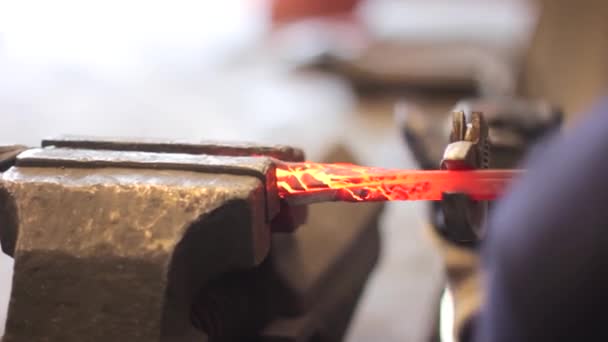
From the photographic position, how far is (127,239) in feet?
1.09

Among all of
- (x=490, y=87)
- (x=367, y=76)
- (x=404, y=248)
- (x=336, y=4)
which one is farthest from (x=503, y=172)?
(x=336, y=4)

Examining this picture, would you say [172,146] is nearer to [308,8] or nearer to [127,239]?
[127,239]

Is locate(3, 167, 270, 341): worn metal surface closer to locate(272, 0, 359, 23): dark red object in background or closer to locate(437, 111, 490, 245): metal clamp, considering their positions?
locate(437, 111, 490, 245): metal clamp

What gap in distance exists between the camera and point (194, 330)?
35 cm

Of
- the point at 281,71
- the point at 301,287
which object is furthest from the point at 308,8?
the point at 301,287

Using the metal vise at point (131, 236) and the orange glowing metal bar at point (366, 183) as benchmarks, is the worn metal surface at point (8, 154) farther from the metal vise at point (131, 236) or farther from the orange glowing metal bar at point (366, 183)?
the orange glowing metal bar at point (366, 183)

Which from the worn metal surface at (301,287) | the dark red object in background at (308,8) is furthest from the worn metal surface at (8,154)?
the dark red object in background at (308,8)

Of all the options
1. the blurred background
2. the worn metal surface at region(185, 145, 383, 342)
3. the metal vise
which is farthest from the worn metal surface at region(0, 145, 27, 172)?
the blurred background

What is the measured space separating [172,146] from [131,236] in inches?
2.7

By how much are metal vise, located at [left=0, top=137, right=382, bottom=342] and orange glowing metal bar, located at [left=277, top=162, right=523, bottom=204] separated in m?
0.01

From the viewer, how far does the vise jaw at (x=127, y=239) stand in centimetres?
33

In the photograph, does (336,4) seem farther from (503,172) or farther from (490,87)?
(503,172)

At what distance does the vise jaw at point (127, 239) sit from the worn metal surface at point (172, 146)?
0.10 ft

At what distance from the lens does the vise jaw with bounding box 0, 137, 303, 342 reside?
1.07 ft
